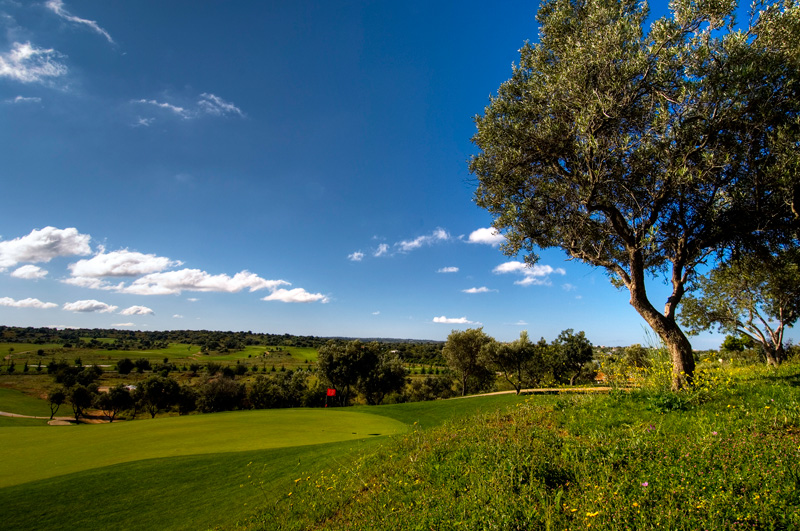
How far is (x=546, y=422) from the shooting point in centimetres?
728

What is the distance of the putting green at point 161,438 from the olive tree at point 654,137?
A: 1215cm

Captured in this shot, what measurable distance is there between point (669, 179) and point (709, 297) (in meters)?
22.9

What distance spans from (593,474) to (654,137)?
878 cm

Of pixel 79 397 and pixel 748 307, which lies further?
pixel 79 397

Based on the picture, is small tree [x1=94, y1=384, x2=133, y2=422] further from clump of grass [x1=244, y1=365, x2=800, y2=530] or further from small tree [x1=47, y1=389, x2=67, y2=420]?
clump of grass [x1=244, y1=365, x2=800, y2=530]

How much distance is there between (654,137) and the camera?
8.79 meters

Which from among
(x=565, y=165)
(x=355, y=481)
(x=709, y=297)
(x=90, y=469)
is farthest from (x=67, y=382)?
(x=709, y=297)

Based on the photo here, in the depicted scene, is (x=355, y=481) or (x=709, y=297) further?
(x=709, y=297)

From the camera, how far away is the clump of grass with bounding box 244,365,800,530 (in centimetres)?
339

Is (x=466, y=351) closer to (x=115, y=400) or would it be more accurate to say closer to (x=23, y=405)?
(x=115, y=400)

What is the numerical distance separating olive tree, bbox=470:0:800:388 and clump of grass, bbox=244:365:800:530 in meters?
2.83

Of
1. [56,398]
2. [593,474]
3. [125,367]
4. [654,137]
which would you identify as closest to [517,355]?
[654,137]

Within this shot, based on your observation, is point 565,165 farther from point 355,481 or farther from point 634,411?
point 355,481

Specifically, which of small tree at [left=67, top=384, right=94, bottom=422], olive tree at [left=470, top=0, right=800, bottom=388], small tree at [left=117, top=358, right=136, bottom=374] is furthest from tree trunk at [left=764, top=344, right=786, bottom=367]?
small tree at [left=117, top=358, right=136, bottom=374]
